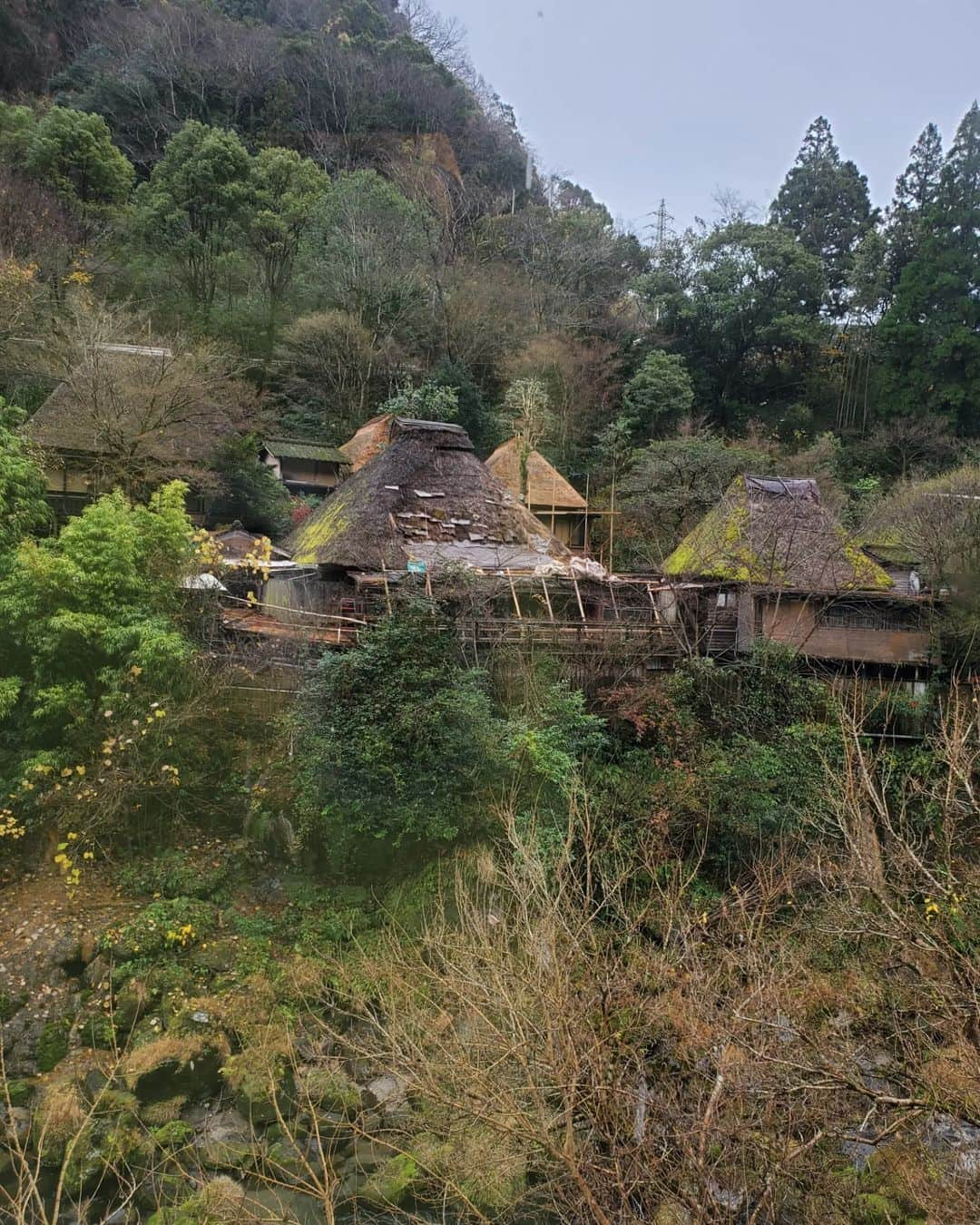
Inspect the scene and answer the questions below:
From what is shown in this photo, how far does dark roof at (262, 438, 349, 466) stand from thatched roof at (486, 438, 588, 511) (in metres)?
4.57

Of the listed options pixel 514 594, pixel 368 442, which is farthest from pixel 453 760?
pixel 368 442

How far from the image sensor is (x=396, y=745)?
28.7 ft

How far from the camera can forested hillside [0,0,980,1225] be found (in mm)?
4941

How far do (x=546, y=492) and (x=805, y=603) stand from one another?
10.2 meters

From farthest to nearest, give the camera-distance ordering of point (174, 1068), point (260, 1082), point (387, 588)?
point (387, 588) → point (174, 1068) → point (260, 1082)

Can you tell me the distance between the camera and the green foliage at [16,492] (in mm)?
10148

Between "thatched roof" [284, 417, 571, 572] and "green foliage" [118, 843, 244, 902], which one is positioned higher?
"thatched roof" [284, 417, 571, 572]

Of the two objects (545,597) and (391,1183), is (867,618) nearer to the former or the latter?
(545,597)

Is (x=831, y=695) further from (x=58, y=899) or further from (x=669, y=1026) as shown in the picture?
(x=58, y=899)

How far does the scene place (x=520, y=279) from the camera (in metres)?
26.2

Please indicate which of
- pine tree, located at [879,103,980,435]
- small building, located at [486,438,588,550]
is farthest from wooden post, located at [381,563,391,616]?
pine tree, located at [879,103,980,435]

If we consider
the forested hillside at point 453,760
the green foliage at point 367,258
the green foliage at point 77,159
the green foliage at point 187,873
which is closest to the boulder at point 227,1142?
the forested hillside at point 453,760

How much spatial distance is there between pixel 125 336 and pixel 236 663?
33.1ft

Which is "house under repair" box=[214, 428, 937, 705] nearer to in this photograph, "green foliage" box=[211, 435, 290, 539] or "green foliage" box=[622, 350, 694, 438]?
"green foliage" box=[211, 435, 290, 539]
